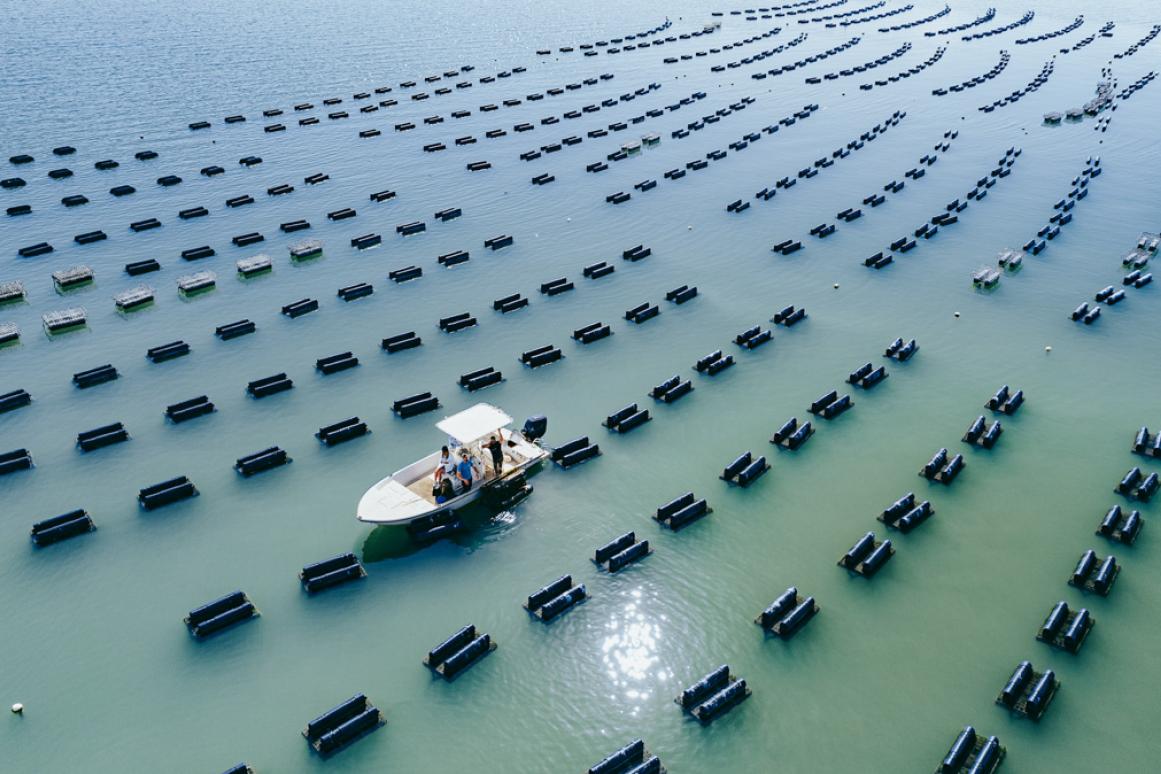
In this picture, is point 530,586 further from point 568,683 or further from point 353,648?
point 353,648

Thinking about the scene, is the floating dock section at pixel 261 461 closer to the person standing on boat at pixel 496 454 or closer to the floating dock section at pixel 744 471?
the person standing on boat at pixel 496 454

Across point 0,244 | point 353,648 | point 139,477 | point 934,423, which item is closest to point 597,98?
point 0,244

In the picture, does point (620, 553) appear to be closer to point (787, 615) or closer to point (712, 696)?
point (787, 615)

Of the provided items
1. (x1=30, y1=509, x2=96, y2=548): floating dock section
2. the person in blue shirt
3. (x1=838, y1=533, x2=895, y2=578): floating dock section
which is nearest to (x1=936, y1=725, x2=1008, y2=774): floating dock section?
(x1=838, y1=533, x2=895, y2=578): floating dock section

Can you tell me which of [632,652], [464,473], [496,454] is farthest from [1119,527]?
[464,473]

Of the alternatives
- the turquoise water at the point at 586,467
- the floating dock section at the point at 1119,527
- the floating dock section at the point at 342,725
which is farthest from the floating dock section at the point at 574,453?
the floating dock section at the point at 1119,527
